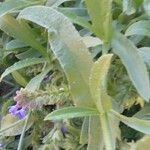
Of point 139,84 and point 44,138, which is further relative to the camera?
point 44,138

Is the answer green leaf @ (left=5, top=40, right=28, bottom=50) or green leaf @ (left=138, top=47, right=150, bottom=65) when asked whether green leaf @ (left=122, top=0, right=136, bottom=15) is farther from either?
green leaf @ (left=5, top=40, right=28, bottom=50)

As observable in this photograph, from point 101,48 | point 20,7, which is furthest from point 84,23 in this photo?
point 20,7

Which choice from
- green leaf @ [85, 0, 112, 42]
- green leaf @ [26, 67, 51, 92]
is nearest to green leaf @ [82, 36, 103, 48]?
green leaf @ [85, 0, 112, 42]

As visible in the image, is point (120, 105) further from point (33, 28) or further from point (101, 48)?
point (33, 28)

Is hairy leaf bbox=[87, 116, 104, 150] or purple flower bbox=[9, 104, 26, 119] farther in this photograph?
purple flower bbox=[9, 104, 26, 119]

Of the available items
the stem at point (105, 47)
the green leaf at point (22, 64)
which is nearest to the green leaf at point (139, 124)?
the stem at point (105, 47)

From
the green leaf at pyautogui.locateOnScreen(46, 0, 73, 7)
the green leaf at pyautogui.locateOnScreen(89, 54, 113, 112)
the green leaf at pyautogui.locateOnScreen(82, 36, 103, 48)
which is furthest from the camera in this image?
the green leaf at pyautogui.locateOnScreen(46, 0, 73, 7)

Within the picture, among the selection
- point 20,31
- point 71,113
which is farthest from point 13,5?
point 71,113
